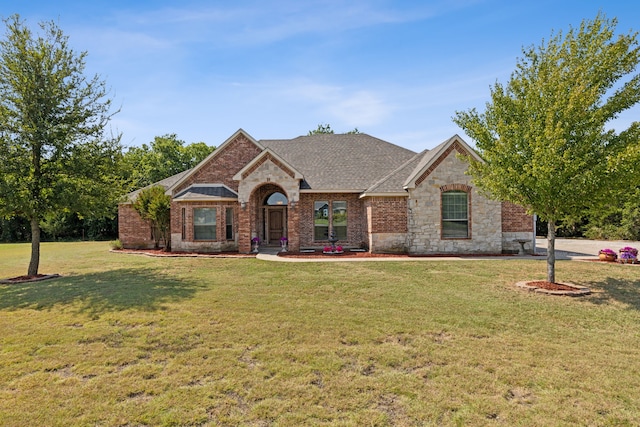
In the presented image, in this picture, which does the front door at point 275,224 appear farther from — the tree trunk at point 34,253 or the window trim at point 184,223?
the tree trunk at point 34,253

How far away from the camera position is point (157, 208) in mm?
19625

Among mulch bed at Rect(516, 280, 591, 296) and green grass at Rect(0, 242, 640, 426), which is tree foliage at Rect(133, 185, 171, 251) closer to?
green grass at Rect(0, 242, 640, 426)

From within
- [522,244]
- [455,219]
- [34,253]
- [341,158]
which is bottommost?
[522,244]

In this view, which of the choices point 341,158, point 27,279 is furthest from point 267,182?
point 27,279

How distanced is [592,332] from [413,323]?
3.17 metres

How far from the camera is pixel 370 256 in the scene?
56.7 feet

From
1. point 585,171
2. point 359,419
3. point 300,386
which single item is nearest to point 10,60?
point 300,386

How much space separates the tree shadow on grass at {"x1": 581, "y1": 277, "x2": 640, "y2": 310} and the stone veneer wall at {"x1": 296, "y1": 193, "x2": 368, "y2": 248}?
36.2ft

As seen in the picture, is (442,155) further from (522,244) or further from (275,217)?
(275,217)

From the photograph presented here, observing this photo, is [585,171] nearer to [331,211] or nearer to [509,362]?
[509,362]

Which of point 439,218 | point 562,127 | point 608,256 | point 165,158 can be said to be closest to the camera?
point 562,127

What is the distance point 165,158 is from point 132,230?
80.5 ft

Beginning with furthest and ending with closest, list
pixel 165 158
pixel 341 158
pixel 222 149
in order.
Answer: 1. pixel 165 158
2. pixel 341 158
3. pixel 222 149

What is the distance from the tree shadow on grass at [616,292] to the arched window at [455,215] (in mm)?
6811
